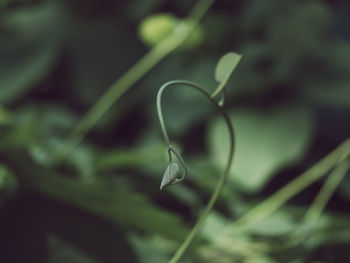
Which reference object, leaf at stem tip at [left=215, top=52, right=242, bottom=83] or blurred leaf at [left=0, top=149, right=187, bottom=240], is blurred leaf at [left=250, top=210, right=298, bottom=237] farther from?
leaf at stem tip at [left=215, top=52, right=242, bottom=83]

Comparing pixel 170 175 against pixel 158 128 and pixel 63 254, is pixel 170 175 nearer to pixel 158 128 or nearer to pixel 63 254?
pixel 63 254

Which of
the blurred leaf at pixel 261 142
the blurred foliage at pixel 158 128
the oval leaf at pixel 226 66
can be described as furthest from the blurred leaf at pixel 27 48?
the oval leaf at pixel 226 66

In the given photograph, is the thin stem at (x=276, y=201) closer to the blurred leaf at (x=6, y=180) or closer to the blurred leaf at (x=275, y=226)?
the blurred leaf at (x=275, y=226)

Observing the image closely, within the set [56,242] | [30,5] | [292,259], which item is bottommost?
[292,259]

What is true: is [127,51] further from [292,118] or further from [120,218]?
[120,218]

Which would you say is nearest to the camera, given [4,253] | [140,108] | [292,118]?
[4,253]

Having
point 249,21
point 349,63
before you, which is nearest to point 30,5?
point 249,21
